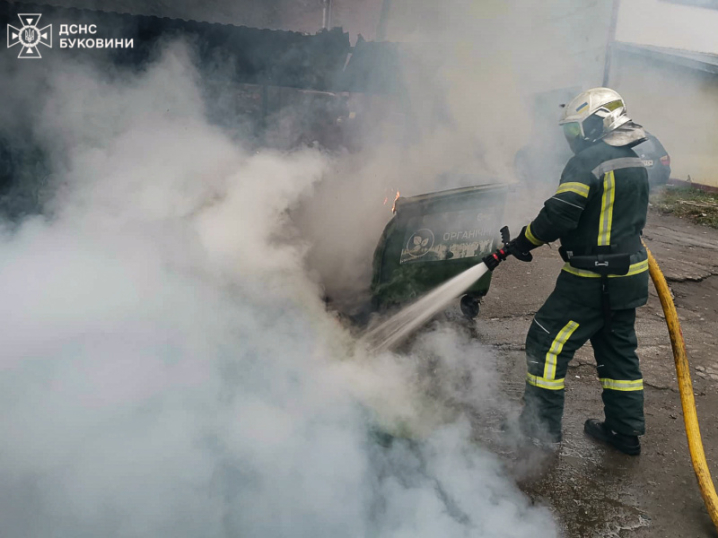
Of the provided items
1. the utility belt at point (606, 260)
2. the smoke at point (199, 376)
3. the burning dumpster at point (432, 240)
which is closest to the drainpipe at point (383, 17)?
the smoke at point (199, 376)

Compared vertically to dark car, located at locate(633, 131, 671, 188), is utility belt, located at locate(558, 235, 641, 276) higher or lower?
lower

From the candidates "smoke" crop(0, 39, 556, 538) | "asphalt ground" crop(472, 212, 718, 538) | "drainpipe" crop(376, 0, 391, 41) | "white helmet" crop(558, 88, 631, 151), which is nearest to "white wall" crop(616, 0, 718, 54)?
"drainpipe" crop(376, 0, 391, 41)

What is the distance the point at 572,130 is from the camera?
111 inches

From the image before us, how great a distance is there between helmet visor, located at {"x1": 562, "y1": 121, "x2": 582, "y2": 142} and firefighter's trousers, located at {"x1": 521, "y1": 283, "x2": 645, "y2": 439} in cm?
85

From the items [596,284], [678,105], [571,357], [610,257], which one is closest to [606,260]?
[610,257]

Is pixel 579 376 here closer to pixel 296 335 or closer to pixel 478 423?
pixel 478 423

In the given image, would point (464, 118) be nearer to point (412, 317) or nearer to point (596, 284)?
point (412, 317)

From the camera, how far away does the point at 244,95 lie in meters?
6.26

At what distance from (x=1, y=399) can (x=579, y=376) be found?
3530 millimetres

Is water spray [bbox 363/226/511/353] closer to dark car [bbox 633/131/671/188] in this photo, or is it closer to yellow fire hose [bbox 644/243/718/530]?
yellow fire hose [bbox 644/243/718/530]

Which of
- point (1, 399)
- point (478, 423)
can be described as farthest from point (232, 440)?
point (478, 423)

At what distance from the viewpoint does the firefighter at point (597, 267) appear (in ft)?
8.63

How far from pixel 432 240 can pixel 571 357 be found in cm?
141

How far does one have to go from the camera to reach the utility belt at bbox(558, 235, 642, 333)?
2.66 metres
